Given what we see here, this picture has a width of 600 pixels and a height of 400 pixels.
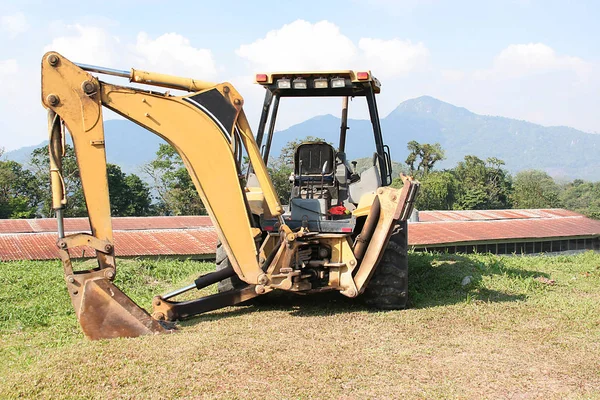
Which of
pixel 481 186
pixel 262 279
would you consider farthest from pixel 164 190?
pixel 262 279

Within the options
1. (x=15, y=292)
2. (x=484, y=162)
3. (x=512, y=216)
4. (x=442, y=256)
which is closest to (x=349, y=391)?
(x=15, y=292)

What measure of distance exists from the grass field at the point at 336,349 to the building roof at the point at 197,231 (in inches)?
218

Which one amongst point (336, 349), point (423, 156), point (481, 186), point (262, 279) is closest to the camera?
point (336, 349)

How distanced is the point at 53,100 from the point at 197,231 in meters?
14.8

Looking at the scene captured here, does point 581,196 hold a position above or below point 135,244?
below

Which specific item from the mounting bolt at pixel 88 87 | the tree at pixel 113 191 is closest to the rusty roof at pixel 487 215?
the tree at pixel 113 191

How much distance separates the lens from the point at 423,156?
58438mm

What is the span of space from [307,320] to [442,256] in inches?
184

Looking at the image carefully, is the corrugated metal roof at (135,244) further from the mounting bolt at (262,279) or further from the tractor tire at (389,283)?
the tractor tire at (389,283)

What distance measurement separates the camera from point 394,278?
7.07 m

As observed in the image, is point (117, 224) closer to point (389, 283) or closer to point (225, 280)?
point (225, 280)

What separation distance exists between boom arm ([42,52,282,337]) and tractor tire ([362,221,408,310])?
4.48ft

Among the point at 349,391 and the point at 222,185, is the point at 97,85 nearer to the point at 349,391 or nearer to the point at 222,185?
the point at 222,185

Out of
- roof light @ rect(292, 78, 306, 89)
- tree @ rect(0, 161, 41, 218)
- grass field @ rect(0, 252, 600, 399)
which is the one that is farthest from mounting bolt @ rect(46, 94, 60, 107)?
tree @ rect(0, 161, 41, 218)
